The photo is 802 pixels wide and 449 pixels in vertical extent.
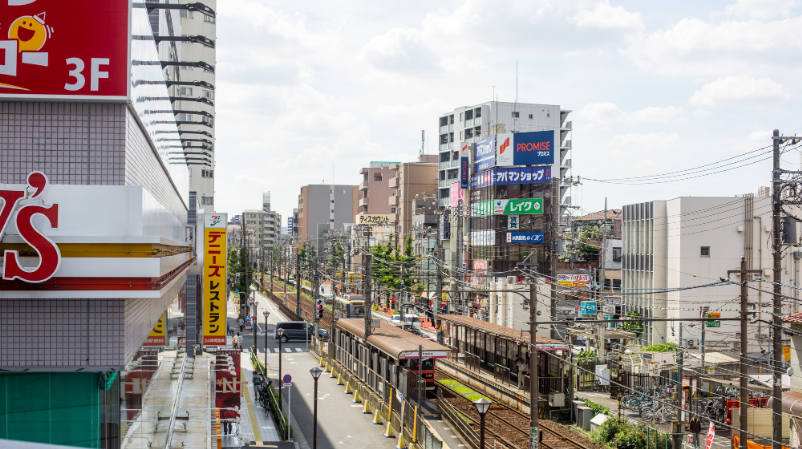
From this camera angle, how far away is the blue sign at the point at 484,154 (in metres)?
60.0

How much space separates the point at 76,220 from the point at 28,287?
34.3 inches

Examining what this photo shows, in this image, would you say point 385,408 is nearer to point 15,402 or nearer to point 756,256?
point 15,402

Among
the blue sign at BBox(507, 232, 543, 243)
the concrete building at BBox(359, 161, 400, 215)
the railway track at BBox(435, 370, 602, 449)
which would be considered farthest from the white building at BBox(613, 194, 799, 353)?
the concrete building at BBox(359, 161, 400, 215)

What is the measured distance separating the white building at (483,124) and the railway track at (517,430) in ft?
178

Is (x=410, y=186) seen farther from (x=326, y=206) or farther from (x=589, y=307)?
(x=589, y=307)

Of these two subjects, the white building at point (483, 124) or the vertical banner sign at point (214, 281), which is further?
the white building at point (483, 124)

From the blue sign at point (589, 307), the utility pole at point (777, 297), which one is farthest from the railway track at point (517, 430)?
the blue sign at point (589, 307)

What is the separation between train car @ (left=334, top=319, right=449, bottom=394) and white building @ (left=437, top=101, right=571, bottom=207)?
47504mm

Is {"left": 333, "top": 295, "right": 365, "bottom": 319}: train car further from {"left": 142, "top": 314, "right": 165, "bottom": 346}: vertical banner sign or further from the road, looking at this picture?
{"left": 142, "top": 314, "right": 165, "bottom": 346}: vertical banner sign

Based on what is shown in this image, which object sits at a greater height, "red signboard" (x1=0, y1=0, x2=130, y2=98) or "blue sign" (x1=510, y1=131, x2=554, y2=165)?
"blue sign" (x1=510, y1=131, x2=554, y2=165)

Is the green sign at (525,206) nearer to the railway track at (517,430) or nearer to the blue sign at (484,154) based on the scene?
the blue sign at (484,154)

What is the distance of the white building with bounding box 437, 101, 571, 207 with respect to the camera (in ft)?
264

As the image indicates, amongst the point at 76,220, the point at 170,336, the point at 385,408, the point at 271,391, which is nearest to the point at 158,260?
the point at 76,220

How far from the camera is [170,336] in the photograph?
1683 centimetres
